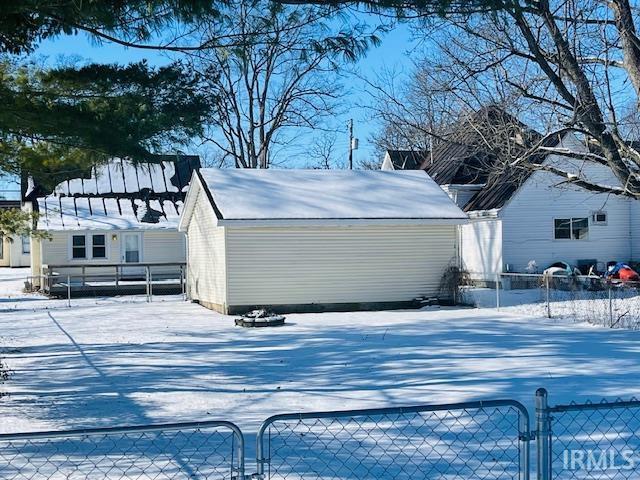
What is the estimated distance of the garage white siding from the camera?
22688mm

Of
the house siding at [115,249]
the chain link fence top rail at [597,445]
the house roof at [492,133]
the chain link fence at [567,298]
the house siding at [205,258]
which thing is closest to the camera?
the chain link fence top rail at [597,445]

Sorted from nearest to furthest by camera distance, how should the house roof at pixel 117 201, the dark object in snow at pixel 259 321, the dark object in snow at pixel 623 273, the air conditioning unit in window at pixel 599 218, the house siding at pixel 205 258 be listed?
the dark object in snow at pixel 259 321 < the house siding at pixel 205 258 < the dark object in snow at pixel 623 273 < the air conditioning unit in window at pixel 599 218 < the house roof at pixel 117 201

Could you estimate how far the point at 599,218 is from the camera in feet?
101

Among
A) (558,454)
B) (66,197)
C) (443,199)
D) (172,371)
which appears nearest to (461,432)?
(558,454)

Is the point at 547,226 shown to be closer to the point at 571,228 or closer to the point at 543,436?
the point at 571,228

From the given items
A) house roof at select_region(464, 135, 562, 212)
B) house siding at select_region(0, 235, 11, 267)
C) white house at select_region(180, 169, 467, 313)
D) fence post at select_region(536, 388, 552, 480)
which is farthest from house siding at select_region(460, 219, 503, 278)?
house siding at select_region(0, 235, 11, 267)

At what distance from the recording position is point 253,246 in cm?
2275

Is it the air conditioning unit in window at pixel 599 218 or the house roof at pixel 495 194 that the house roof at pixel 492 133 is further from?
the air conditioning unit in window at pixel 599 218

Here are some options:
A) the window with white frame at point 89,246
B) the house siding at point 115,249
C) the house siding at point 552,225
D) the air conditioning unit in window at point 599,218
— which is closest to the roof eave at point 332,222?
the house siding at point 552,225

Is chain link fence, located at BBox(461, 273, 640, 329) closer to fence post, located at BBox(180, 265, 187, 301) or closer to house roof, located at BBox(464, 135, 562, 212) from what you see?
house roof, located at BBox(464, 135, 562, 212)

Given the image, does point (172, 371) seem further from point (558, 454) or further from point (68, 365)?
point (558, 454)

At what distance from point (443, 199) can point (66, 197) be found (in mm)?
18945

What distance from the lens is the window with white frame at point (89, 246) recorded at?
112 feet

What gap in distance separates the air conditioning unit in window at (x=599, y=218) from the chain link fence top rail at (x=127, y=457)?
25.2 meters
